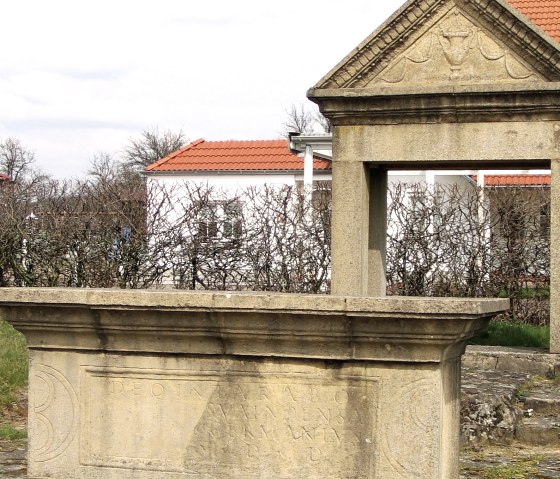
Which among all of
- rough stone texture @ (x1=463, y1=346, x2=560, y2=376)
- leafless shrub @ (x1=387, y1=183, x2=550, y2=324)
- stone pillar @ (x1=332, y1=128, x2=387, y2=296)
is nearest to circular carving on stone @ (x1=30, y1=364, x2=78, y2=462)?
stone pillar @ (x1=332, y1=128, x2=387, y2=296)

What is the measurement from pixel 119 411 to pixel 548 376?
16.4 feet

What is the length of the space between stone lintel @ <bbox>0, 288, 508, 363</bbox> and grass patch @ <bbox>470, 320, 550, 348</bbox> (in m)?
6.08

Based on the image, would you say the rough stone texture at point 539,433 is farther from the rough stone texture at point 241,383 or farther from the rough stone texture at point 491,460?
the rough stone texture at point 241,383

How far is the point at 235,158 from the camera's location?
76.5ft

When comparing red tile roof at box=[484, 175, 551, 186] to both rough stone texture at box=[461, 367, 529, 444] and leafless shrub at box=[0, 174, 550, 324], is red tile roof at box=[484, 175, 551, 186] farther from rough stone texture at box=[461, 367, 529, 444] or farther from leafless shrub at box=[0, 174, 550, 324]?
rough stone texture at box=[461, 367, 529, 444]

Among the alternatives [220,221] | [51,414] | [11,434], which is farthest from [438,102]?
[220,221]

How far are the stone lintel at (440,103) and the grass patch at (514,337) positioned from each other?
2.73 m

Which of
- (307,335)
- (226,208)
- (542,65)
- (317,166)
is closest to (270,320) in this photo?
(307,335)

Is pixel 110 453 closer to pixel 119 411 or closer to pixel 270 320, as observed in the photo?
pixel 119 411

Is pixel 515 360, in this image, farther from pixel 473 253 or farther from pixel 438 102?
pixel 473 253

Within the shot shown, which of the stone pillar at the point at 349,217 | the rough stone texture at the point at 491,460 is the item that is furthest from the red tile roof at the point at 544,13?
the rough stone texture at the point at 491,460

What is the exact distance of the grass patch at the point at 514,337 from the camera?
10.3 metres

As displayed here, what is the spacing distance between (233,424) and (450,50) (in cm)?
498

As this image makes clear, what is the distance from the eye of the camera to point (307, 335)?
165 inches
